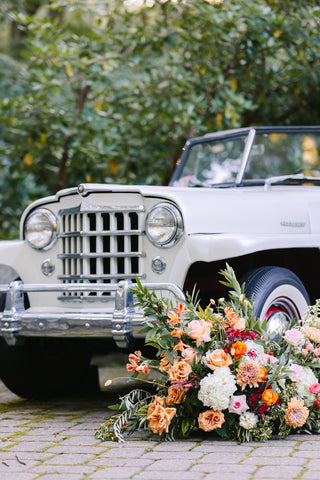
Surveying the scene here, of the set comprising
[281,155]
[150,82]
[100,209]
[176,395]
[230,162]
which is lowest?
[176,395]

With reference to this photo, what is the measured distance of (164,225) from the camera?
3996mm

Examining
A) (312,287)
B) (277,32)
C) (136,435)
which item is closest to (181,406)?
(136,435)

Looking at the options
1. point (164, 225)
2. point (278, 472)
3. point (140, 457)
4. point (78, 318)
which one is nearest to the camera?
point (278, 472)

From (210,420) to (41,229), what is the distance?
1714 mm

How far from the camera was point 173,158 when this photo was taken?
827cm

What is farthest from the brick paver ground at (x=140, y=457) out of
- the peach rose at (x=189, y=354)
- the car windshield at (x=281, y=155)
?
the car windshield at (x=281, y=155)

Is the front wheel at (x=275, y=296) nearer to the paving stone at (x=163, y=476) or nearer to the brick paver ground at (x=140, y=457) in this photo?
the brick paver ground at (x=140, y=457)

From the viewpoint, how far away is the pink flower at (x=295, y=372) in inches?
138

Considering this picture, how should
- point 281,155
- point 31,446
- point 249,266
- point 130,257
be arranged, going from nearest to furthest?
point 31,446 < point 130,257 < point 249,266 < point 281,155

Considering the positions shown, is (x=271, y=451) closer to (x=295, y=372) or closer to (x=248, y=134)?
(x=295, y=372)

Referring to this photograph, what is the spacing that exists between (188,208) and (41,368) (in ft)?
5.57

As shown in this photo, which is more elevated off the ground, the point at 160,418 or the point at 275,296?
the point at 275,296

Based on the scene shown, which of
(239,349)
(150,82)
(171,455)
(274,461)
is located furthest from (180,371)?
(150,82)

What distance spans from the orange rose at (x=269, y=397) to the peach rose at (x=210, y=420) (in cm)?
22
